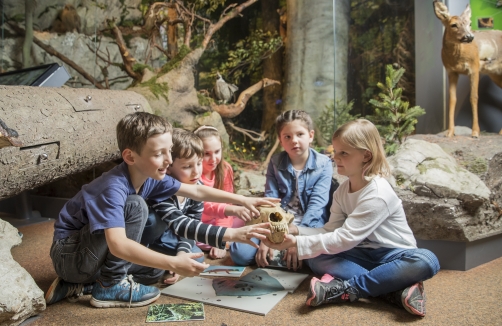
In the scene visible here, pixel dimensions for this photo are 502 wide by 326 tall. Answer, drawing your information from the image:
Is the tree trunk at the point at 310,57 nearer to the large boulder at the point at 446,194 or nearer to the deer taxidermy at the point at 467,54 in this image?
the deer taxidermy at the point at 467,54

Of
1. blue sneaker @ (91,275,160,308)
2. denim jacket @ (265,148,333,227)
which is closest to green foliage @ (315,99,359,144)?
denim jacket @ (265,148,333,227)

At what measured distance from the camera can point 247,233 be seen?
2.12 meters

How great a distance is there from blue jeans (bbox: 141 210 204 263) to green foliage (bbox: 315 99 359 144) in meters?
2.41

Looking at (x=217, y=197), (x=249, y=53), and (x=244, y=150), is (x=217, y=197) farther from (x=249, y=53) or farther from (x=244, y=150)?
(x=249, y=53)

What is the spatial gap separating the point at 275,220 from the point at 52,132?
5.96 feet

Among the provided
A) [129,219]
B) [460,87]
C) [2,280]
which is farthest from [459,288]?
[460,87]

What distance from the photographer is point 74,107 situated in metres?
3.31

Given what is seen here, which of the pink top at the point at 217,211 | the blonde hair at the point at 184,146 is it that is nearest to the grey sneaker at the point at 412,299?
the pink top at the point at 217,211

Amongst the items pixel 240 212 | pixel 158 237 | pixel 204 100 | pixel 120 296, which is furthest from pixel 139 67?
pixel 120 296

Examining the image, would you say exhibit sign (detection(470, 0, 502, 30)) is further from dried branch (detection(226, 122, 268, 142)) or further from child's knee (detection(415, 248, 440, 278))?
child's knee (detection(415, 248, 440, 278))

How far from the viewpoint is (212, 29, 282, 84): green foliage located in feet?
17.4

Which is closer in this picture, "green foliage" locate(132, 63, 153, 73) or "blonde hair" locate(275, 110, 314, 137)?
"blonde hair" locate(275, 110, 314, 137)

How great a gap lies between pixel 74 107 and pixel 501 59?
414cm

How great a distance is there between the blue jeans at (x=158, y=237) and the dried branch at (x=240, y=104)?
2.71 metres
